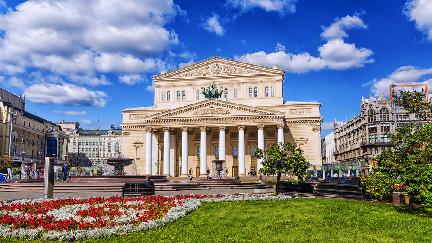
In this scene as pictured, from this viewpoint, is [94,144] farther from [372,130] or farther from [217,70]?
[372,130]

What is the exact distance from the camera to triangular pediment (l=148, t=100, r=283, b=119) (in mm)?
67938

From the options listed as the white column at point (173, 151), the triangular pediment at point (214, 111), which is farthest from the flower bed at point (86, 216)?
the white column at point (173, 151)

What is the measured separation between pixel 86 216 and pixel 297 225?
8.17 meters

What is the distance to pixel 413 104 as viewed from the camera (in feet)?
64.6

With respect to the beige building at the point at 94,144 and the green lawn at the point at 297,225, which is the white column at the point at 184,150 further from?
the beige building at the point at 94,144

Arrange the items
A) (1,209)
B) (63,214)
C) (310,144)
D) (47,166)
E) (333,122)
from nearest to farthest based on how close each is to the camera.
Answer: (63,214) < (1,209) < (47,166) < (310,144) < (333,122)

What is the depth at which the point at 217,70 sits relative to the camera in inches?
3115

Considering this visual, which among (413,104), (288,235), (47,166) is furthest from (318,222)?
(47,166)

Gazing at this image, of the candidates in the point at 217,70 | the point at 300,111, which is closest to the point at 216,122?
the point at 217,70

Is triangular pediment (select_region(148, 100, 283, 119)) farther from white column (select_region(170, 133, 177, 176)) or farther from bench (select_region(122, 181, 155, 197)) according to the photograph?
bench (select_region(122, 181, 155, 197))

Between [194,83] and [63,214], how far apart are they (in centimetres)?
6408

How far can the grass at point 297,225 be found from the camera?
1245 cm

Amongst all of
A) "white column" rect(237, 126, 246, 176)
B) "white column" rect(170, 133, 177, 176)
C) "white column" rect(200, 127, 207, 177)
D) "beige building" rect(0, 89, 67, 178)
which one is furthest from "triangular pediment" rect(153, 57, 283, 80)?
"beige building" rect(0, 89, 67, 178)

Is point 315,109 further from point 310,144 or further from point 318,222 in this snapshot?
point 318,222
